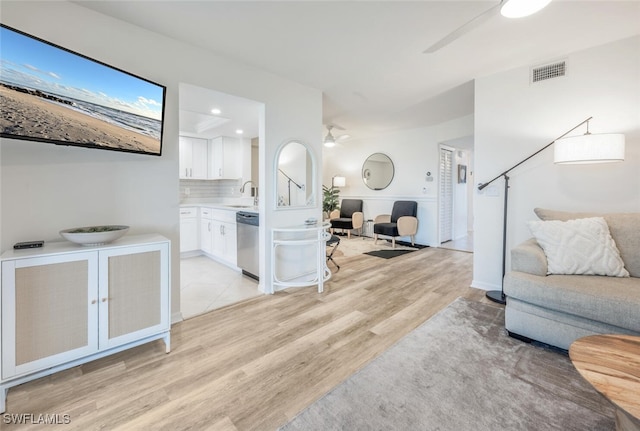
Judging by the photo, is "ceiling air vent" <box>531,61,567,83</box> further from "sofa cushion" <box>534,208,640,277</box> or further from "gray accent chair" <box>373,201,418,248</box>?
"gray accent chair" <box>373,201,418,248</box>

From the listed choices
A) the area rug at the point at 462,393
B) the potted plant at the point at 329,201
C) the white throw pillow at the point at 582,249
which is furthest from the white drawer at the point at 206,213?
the white throw pillow at the point at 582,249

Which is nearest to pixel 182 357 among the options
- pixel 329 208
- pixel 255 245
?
pixel 255 245

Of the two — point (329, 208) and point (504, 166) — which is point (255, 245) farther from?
point (329, 208)

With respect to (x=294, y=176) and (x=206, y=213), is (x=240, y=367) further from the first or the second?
(x=206, y=213)

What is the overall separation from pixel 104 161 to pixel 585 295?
11.8ft

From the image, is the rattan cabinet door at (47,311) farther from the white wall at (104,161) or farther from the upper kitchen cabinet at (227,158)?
the upper kitchen cabinet at (227,158)

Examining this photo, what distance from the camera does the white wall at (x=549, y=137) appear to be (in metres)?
2.36

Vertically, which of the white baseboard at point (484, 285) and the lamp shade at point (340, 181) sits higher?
the lamp shade at point (340, 181)

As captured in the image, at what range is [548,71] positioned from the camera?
271 centimetres

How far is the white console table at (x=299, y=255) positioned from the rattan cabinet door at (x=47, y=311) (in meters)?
1.66

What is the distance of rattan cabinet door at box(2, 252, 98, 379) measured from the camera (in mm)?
1428

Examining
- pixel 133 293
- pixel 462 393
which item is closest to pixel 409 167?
pixel 462 393

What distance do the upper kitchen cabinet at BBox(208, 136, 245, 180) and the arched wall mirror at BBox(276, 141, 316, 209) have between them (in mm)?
2087

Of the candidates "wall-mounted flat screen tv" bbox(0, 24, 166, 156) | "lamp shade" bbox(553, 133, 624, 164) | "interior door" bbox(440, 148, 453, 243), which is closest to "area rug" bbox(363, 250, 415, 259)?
"interior door" bbox(440, 148, 453, 243)
